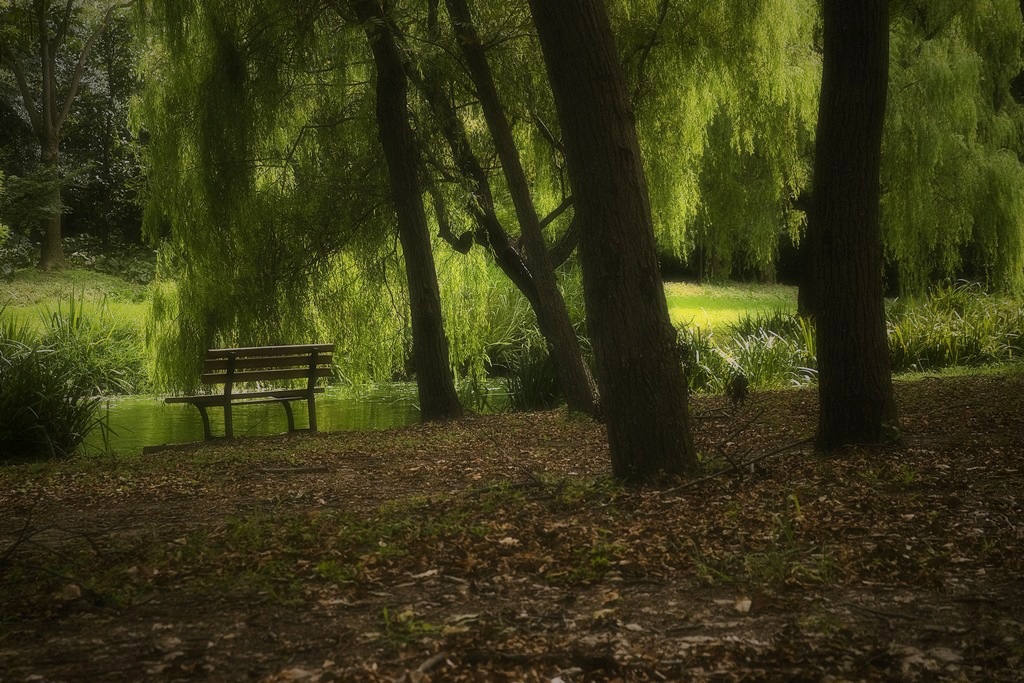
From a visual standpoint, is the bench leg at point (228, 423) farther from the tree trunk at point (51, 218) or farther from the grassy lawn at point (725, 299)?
the tree trunk at point (51, 218)

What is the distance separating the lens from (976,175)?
12789 mm

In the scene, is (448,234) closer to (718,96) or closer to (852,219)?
(718,96)

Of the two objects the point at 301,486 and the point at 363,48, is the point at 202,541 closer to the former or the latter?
the point at 301,486

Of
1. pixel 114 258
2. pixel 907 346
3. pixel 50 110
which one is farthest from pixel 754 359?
pixel 50 110

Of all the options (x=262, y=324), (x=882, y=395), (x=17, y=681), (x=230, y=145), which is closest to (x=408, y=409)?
(x=262, y=324)

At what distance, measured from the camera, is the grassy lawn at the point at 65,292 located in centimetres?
2047

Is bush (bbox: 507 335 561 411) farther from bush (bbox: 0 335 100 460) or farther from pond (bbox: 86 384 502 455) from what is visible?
bush (bbox: 0 335 100 460)

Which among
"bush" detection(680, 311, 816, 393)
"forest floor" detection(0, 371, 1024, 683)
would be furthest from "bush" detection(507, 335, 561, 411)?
"forest floor" detection(0, 371, 1024, 683)

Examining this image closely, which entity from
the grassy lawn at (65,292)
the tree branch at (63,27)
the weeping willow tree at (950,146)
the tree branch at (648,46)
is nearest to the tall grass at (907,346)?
the weeping willow tree at (950,146)

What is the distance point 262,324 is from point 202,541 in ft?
19.8

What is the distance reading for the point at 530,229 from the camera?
28.6 ft

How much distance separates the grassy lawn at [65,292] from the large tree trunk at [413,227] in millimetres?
10838

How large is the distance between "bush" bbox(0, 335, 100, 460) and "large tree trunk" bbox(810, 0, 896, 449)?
611 centimetres

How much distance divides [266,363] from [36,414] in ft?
6.30
